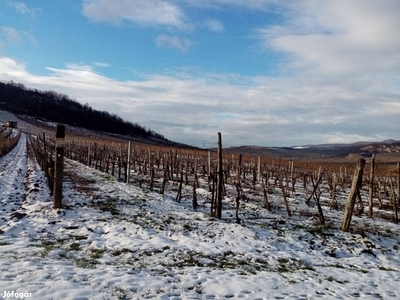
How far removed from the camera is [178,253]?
6492 millimetres

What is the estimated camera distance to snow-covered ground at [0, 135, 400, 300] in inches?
185

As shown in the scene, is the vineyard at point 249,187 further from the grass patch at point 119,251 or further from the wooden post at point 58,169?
the grass patch at point 119,251

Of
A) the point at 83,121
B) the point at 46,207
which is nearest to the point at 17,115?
the point at 83,121

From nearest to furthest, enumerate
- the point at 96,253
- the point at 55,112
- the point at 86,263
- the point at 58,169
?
the point at 86,263 < the point at 96,253 < the point at 58,169 < the point at 55,112

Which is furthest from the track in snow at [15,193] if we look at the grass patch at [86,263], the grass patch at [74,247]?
the grass patch at [86,263]

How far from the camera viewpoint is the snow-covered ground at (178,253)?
470 cm

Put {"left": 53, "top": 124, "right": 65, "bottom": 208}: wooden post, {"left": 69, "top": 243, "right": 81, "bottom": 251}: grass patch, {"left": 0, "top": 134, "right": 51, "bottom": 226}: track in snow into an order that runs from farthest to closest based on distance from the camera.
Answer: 1. {"left": 53, "top": 124, "right": 65, "bottom": 208}: wooden post
2. {"left": 0, "top": 134, "right": 51, "bottom": 226}: track in snow
3. {"left": 69, "top": 243, "right": 81, "bottom": 251}: grass patch

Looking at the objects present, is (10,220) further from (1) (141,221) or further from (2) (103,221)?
(1) (141,221)

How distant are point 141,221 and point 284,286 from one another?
15.0 ft

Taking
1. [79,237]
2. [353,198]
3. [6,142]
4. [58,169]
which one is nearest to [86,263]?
[79,237]

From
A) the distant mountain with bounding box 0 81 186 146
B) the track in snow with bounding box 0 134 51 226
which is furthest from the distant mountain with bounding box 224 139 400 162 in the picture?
the track in snow with bounding box 0 134 51 226

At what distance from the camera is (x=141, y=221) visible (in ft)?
28.3

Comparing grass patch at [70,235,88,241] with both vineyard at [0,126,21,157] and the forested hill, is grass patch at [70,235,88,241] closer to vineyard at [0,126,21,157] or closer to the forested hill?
vineyard at [0,126,21,157]

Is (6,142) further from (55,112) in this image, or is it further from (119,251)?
(55,112)
